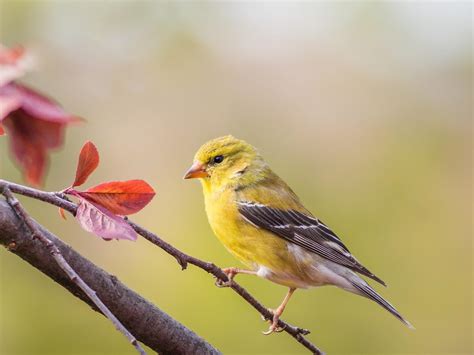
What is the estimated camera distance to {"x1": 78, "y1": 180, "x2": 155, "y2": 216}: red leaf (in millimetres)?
1617

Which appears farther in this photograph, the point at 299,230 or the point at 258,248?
the point at 299,230

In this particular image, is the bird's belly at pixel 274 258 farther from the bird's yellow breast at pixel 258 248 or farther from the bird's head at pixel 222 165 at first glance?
the bird's head at pixel 222 165

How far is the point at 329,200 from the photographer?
7.65 metres

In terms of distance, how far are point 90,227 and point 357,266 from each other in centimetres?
264

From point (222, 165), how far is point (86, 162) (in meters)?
2.57

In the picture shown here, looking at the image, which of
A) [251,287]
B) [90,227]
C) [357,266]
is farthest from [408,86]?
[90,227]

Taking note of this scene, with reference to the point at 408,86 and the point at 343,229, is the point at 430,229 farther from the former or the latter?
the point at 408,86

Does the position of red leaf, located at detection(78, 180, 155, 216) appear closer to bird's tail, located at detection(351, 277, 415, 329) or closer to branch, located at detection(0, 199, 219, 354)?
branch, located at detection(0, 199, 219, 354)

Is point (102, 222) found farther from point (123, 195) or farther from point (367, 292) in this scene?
point (367, 292)

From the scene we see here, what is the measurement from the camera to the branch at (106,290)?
5.55ft

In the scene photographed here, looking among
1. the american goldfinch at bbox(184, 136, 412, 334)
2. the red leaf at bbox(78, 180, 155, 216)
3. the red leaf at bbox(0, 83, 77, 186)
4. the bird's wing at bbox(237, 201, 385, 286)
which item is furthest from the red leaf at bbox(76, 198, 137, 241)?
the bird's wing at bbox(237, 201, 385, 286)

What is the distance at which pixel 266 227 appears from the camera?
155 inches

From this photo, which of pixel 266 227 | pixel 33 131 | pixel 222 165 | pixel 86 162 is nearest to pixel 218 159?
pixel 222 165

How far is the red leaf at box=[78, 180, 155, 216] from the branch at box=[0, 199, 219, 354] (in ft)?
0.54
